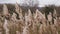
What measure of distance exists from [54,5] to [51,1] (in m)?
0.08

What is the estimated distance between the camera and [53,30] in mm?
659

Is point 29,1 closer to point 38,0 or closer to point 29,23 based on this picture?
point 38,0

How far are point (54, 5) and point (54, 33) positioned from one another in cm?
77

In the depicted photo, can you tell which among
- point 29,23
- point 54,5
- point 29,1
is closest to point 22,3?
point 29,1

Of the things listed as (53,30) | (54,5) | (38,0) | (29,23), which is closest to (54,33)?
(53,30)

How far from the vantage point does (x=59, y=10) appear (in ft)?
4.60

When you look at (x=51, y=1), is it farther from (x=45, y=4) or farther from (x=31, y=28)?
(x=31, y=28)

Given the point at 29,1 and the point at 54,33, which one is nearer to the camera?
the point at 54,33

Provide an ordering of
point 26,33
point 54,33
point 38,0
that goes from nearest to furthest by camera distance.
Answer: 1. point 26,33
2. point 54,33
3. point 38,0

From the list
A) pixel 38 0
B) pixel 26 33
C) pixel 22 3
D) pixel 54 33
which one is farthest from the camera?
pixel 38 0

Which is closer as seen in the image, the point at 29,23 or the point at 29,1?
the point at 29,23

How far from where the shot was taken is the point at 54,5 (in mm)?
1378

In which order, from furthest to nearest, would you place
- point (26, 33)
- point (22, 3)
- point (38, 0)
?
point (38, 0) → point (22, 3) → point (26, 33)

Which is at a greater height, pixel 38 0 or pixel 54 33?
pixel 38 0
